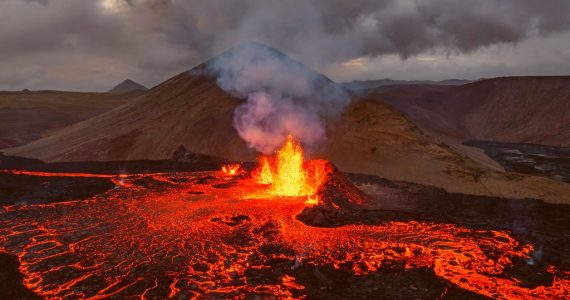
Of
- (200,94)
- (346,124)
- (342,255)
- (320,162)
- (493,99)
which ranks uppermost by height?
(493,99)

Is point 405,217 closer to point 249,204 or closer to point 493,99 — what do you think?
point 249,204

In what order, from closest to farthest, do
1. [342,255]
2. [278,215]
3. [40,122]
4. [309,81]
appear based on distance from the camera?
[342,255]
[278,215]
[309,81]
[40,122]

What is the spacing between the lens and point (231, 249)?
1309 cm

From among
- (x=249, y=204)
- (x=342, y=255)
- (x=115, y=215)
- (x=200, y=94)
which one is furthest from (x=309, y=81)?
(x=342, y=255)

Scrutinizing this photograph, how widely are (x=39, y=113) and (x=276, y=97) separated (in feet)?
268

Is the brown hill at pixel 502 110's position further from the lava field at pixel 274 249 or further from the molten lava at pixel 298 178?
Answer: the lava field at pixel 274 249

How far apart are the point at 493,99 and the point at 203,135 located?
7318 cm

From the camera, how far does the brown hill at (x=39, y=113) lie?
224ft

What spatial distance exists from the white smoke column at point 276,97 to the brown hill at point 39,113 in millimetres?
35513

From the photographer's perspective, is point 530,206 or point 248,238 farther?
point 530,206

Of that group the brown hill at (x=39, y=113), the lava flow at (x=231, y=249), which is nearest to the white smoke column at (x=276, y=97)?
the lava flow at (x=231, y=249)

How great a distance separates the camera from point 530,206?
19719 millimetres

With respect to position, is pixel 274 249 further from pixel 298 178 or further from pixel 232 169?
pixel 232 169

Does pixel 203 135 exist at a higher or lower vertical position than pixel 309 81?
lower
